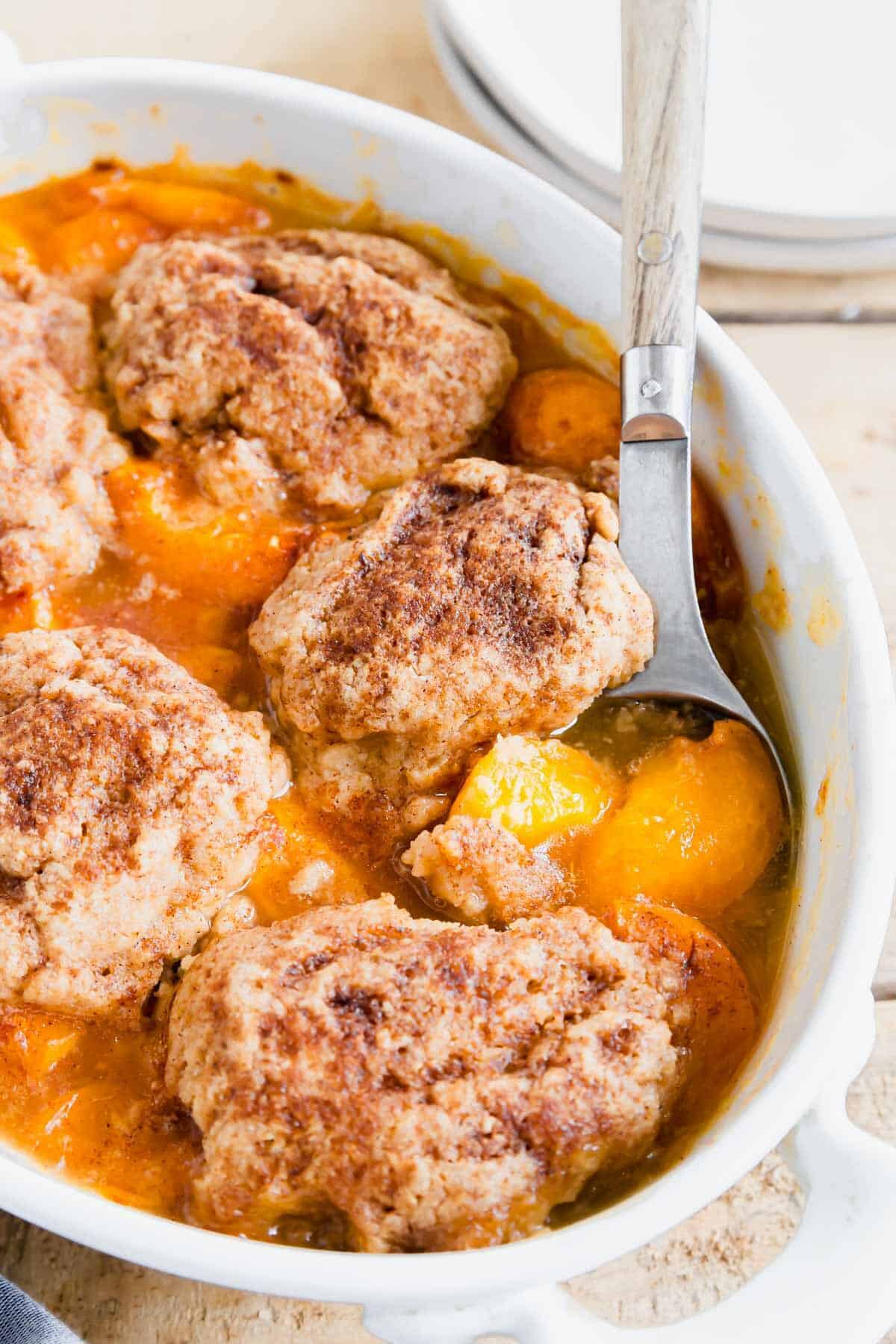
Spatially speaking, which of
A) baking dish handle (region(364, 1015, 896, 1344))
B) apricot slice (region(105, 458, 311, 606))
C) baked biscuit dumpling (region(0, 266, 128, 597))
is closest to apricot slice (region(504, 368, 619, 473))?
apricot slice (region(105, 458, 311, 606))

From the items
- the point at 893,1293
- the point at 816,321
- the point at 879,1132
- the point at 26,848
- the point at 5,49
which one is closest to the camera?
the point at 893,1293

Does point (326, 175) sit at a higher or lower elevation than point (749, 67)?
lower

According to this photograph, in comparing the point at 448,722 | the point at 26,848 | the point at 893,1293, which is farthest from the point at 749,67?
the point at 893,1293

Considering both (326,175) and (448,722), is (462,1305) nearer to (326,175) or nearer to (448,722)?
(448,722)

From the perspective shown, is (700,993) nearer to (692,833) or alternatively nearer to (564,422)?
(692,833)

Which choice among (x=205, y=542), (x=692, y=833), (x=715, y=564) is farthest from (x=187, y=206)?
(x=692, y=833)

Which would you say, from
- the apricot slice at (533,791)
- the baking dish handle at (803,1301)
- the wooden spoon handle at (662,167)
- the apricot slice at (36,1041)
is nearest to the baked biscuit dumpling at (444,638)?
the apricot slice at (533,791)
